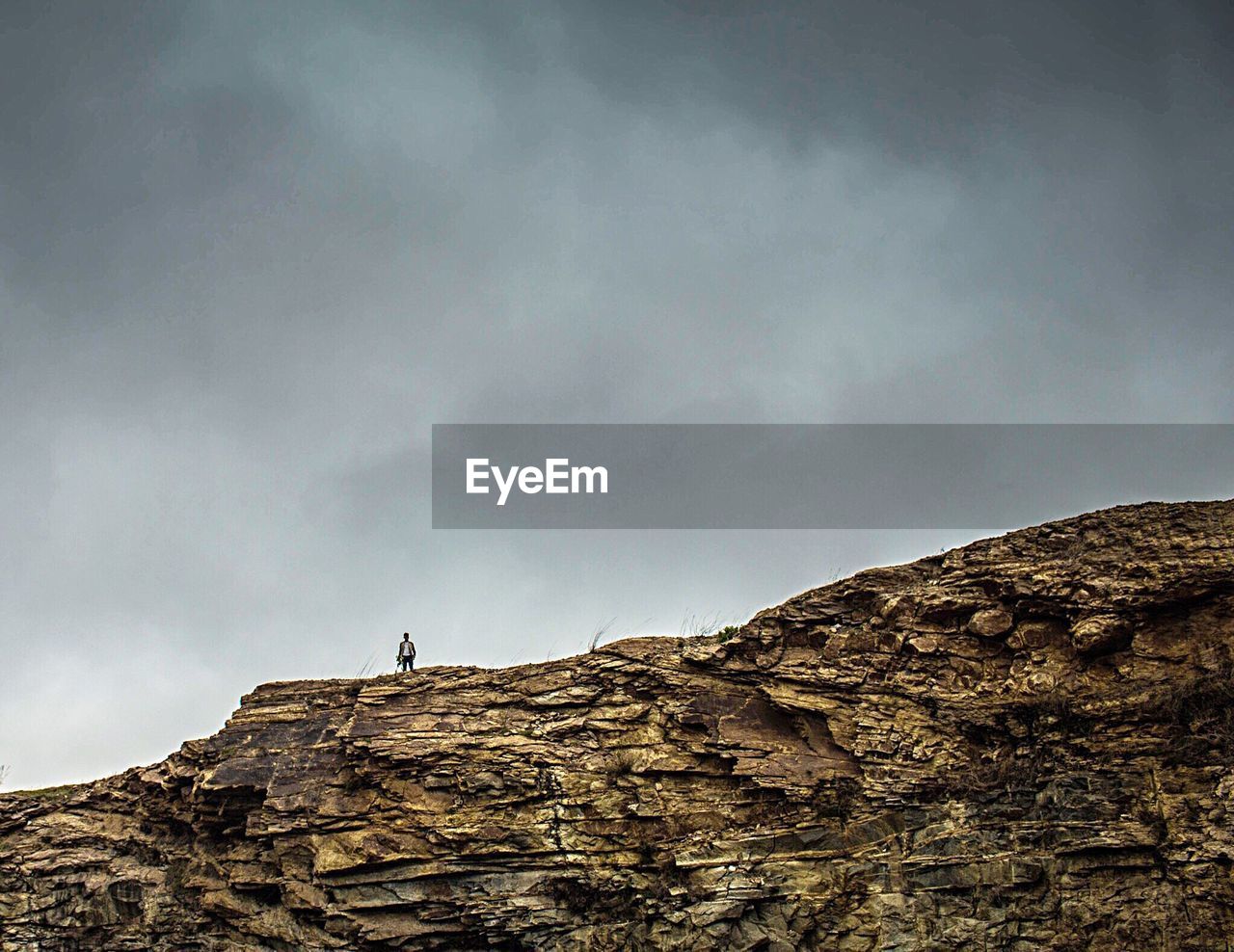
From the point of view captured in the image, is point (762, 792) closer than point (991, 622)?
No

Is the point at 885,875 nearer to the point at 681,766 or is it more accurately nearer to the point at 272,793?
the point at 681,766

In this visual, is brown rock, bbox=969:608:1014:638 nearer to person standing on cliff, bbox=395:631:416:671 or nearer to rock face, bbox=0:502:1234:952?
rock face, bbox=0:502:1234:952

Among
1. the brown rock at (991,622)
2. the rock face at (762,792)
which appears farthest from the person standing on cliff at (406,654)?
A: the brown rock at (991,622)

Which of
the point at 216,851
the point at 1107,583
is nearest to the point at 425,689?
the point at 216,851

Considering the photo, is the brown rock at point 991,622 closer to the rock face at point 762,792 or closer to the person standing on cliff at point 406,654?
the rock face at point 762,792

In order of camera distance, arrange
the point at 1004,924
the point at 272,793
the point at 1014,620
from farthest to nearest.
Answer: the point at 272,793
the point at 1014,620
the point at 1004,924

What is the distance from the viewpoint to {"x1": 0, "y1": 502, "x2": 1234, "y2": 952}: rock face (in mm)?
17547

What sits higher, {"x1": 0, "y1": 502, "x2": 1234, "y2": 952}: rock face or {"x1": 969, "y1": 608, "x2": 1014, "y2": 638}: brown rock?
{"x1": 969, "y1": 608, "x2": 1014, "y2": 638}: brown rock

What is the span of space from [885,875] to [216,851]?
13.3m

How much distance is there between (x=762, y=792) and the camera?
19891 millimetres

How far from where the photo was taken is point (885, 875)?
59.6ft

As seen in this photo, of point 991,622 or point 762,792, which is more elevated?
point 991,622

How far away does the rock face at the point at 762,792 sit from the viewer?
1755 centimetres

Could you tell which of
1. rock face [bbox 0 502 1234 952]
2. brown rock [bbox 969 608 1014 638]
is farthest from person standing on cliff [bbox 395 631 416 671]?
brown rock [bbox 969 608 1014 638]
